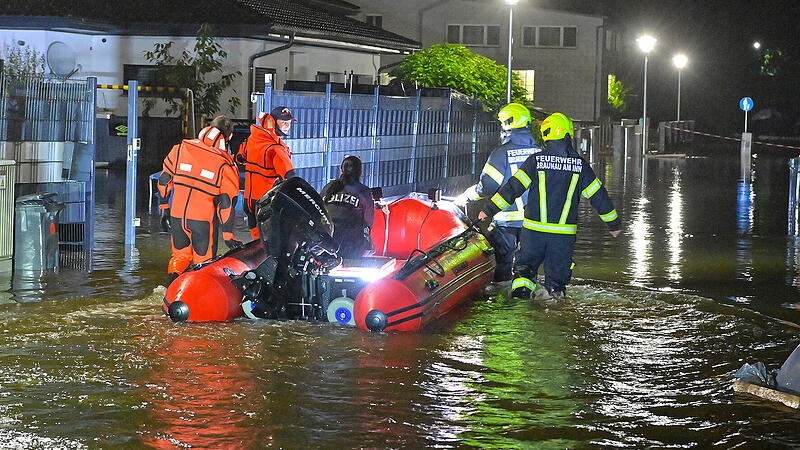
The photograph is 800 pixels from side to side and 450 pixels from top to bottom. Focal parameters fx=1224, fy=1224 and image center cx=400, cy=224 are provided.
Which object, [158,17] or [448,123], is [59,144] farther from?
[158,17]

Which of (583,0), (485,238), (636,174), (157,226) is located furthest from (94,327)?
(583,0)

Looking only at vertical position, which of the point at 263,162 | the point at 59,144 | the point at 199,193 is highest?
the point at 59,144

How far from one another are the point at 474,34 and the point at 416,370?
47267 millimetres

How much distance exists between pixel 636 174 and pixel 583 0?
3562cm

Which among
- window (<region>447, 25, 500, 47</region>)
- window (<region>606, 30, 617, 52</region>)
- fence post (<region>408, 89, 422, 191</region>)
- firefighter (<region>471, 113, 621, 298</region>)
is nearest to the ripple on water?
firefighter (<region>471, 113, 621, 298</region>)

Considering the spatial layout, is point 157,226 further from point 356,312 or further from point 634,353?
point 634,353

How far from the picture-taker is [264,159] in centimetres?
1328

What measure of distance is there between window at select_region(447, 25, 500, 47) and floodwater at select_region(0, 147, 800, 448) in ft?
136

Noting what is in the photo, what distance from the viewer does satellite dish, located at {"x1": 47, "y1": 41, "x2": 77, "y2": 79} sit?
106 feet

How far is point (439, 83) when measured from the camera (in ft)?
108

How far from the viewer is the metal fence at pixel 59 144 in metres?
13.8

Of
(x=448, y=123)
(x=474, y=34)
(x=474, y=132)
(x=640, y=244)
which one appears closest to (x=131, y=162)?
(x=640, y=244)

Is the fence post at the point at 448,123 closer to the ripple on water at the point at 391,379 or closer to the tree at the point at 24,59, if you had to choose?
the tree at the point at 24,59

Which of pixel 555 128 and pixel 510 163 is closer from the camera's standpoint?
pixel 555 128
